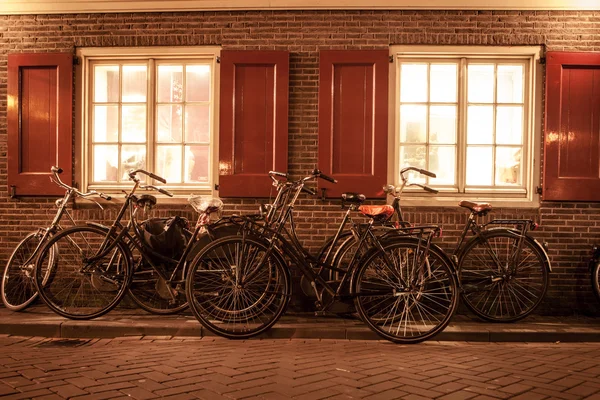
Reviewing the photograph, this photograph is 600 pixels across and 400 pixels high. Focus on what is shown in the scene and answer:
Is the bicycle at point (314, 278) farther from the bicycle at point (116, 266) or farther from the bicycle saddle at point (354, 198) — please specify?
the bicycle at point (116, 266)

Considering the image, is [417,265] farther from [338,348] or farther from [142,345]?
[142,345]

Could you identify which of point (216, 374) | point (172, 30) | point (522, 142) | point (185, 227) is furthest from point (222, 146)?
point (522, 142)

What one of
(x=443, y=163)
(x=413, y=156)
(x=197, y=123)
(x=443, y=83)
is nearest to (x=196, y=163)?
(x=197, y=123)

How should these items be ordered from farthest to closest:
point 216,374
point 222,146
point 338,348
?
point 222,146 → point 338,348 → point 216,374

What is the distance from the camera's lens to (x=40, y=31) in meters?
6.81

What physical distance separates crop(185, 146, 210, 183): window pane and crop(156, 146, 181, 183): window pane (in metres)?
0.11

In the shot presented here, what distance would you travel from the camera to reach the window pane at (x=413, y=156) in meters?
6.76

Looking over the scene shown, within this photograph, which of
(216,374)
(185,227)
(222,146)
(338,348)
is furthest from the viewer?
(222,146)

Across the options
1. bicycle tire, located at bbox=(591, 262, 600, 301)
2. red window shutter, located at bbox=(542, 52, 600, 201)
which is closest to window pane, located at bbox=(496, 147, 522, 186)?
red window shutter, located at bbox=(542, 52, 600, 201)

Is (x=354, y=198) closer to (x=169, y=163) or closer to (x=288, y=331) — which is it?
(x=288, y=331)

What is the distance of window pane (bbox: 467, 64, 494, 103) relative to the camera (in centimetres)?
674

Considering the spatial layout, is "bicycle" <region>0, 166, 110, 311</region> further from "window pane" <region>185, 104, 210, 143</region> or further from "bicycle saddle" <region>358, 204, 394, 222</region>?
"bicycle saddle" <region>358, 204, 394, 222</region>

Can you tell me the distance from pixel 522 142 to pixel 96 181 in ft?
17.6

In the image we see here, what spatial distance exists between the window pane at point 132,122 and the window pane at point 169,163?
1.16ft
